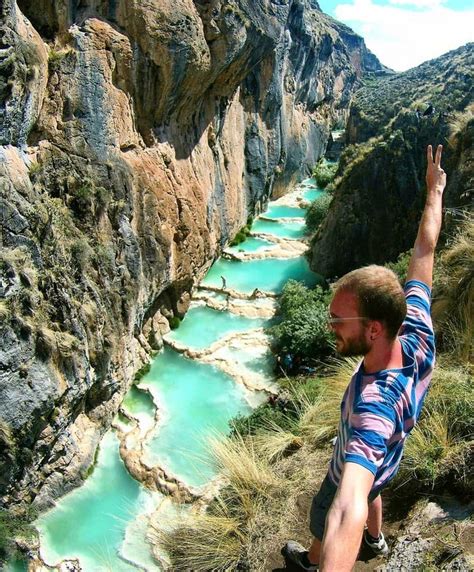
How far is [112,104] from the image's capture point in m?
14.0

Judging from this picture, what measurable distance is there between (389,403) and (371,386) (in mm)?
108

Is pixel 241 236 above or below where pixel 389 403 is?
below

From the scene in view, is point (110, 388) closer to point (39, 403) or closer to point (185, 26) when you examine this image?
point (39, 403)

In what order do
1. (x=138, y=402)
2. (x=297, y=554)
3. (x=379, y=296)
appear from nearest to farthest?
(x=379, y=296)
(x=297, y=554)
(x=138, y=402)

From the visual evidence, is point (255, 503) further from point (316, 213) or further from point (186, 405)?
point (316, 213)

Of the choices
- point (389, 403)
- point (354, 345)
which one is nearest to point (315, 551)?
point (389, 403)

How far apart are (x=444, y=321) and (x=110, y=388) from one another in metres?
8.95

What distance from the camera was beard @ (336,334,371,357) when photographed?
7.59 ft

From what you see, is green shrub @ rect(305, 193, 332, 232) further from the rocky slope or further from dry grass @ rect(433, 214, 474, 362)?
dry grass @ rect(433, 214, 474, 362)

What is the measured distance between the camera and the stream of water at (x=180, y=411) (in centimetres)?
998

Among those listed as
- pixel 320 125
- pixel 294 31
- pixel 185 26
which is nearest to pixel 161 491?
pixel 185 26

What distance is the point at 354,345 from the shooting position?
233cm

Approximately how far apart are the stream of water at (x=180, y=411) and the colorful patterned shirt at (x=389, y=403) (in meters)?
4.03

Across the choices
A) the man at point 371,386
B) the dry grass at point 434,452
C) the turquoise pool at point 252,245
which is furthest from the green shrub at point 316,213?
the man at point 371,386
